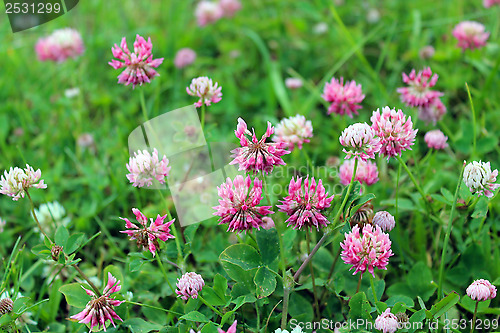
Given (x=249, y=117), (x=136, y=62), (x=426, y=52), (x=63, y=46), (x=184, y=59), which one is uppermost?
(x=136, y=62)

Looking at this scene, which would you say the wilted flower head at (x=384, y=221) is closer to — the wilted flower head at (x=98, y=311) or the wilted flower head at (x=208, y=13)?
the wilted flower head at (x=98, y=311)

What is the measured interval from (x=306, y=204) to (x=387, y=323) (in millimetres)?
374

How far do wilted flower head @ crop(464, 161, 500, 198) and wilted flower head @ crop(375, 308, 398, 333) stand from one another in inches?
17.0

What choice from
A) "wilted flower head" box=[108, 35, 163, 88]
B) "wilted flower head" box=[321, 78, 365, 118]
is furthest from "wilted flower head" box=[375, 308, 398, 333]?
"wilted flower head" box=[108, 35, 163, 88]

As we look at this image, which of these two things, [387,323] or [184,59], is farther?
[184,59]

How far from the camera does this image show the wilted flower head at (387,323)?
1.28 metres

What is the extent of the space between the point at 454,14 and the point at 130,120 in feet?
6.94

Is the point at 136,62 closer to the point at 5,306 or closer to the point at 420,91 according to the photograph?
the point at 5,306

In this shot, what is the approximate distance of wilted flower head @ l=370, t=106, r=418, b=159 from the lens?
1352mm

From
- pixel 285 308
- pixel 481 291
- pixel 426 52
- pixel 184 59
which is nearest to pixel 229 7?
pixel 184 59

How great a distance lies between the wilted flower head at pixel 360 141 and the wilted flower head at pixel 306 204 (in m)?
0.12

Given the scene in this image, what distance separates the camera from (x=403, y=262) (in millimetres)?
1705

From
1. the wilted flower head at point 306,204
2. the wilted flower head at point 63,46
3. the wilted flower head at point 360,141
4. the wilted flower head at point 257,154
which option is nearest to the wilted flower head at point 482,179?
the wilted flower head at point 360,141

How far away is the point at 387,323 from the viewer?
4.19 ft
